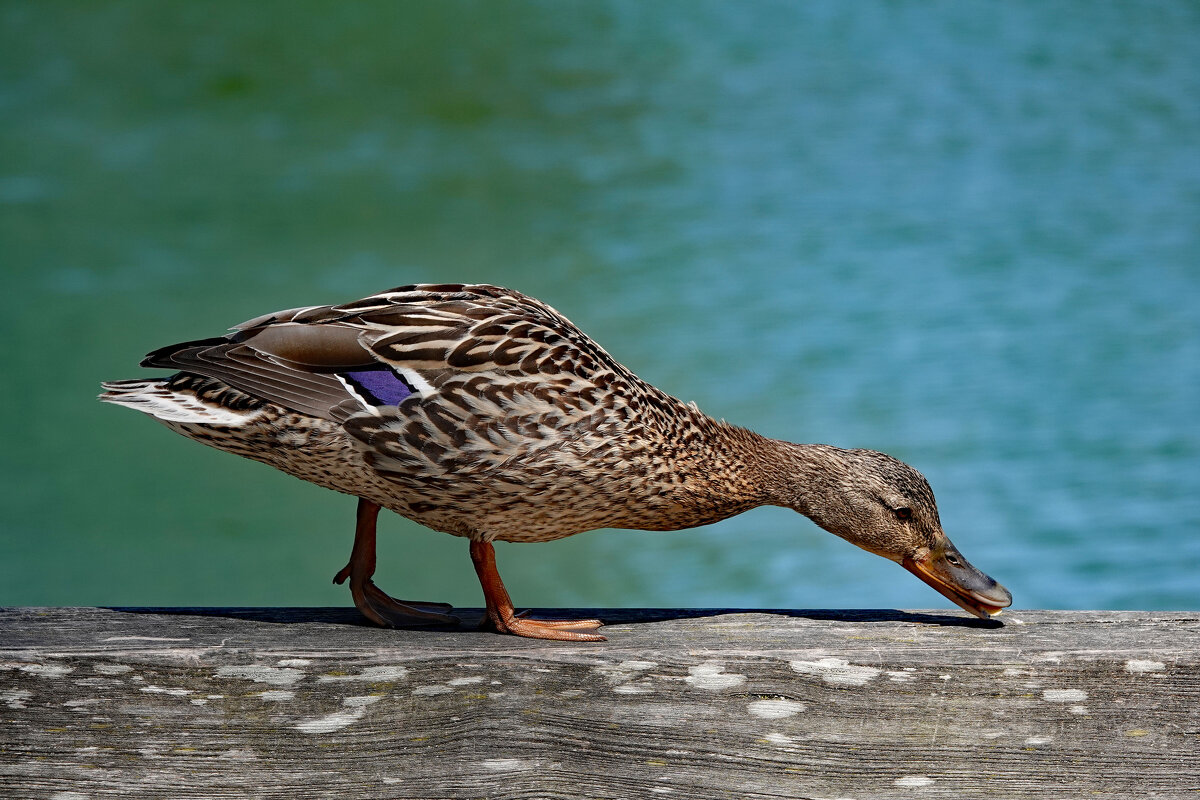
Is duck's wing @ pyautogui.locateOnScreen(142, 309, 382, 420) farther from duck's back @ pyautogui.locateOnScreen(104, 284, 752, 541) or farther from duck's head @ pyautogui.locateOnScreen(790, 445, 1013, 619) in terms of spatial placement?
duck's head @ pyautogui.locateOnScreen(790, 445, 1013, 619)

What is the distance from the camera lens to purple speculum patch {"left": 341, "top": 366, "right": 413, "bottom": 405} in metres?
2.62

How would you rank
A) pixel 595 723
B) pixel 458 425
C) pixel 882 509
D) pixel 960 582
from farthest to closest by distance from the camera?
pixel 882 509 < pixel 960 582 < pixel 458 425 < pixel 595 723

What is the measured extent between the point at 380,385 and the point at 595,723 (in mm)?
910

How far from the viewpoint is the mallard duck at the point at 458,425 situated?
2598 millimetres

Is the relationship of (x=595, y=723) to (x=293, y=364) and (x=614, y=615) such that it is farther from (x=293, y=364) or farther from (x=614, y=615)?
(x=293, y=364)

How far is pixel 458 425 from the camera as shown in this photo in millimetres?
2578

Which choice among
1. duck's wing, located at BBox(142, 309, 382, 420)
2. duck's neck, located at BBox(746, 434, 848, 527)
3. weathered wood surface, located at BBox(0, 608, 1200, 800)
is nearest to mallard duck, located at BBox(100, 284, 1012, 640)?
duck's wing, located at BBox(142, 309, 382, 420)

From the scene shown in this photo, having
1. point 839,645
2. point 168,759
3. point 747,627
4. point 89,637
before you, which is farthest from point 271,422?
point 839,645

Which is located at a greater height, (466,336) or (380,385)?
(466,336)

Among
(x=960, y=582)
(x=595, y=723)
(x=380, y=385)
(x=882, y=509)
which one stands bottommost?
(x=595, y=723)

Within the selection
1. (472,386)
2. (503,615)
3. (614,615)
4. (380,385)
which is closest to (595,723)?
(503,615)

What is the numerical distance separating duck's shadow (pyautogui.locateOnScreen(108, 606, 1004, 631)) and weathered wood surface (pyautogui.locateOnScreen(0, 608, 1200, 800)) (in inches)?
16.8

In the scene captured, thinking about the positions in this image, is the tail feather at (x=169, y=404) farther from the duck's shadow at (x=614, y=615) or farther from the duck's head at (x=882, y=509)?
the duck's head at (x=882, y=509)

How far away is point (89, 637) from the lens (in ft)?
7.97
